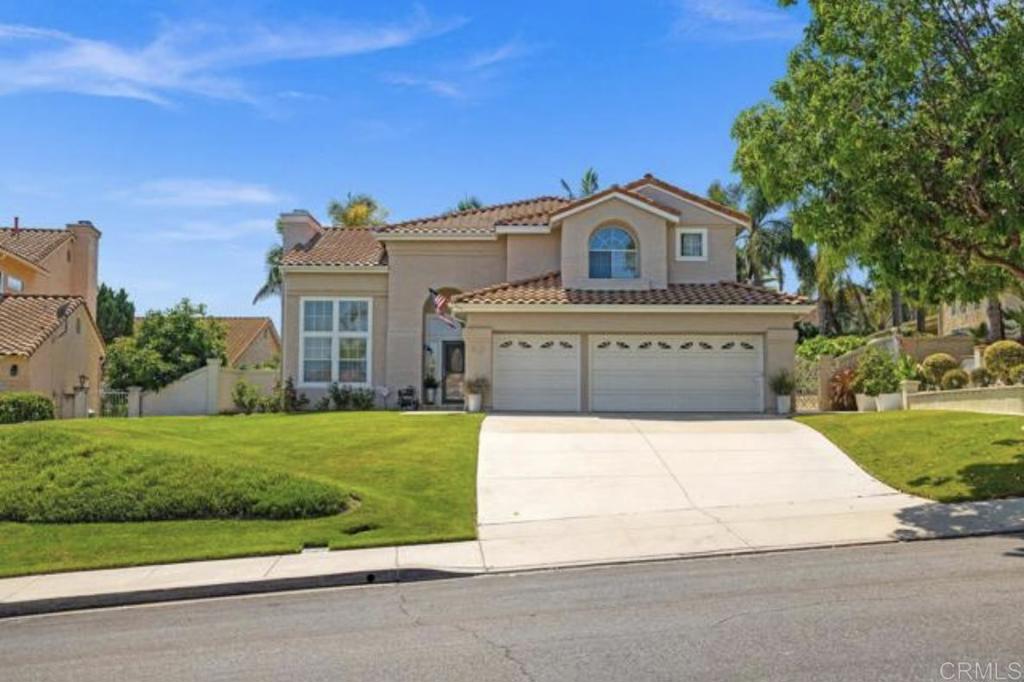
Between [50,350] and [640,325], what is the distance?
63.3 feet

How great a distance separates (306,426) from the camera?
19.7 meters

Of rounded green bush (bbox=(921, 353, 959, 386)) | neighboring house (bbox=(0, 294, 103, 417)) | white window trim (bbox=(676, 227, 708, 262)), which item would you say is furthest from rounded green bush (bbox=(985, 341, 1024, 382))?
neighboring house (bbox=(0, 294, 103, 417))

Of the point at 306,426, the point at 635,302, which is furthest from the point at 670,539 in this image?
the point at 635,302

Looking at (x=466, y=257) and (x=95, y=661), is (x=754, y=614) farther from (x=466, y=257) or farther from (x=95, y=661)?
(x=466, y=257)

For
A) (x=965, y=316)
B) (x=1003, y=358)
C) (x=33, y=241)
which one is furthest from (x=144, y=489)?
(x=965, y=316)

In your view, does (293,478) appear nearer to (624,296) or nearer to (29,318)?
(624,296)

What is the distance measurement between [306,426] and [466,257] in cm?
989

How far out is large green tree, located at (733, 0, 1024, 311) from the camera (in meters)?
11.8

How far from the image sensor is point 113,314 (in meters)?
48.3

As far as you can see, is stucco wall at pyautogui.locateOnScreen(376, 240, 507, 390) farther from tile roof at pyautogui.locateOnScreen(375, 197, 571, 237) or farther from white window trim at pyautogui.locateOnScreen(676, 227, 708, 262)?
white window trim at pyautogui.locateOnScreen(676, 227, 708, 262)

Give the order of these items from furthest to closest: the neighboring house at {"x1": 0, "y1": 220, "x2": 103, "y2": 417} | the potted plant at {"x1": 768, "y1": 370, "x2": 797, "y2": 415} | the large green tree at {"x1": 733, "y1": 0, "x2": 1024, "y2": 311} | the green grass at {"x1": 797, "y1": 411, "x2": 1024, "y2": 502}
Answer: the neighboring house at {"x1": 0, "y1": 220, "x2": 103, "y2": 417}, the potted plant at {"x1": 768, "y1": 370, "x2": 797, "y2": 415}, the green grass at {"x1": 797, "y1": 411, "x2": 1024, "y2": 502}, the large green tree at {"x1": 733, "y1": 0, "x2": 1024, "y2": 311}

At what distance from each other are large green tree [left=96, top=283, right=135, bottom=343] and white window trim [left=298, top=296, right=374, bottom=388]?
2457 centimetres

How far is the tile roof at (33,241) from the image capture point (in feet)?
117

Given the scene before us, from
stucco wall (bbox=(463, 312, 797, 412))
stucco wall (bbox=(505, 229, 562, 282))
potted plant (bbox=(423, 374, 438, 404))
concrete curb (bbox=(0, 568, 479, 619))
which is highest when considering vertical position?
stucco wall (bbox=(505, 229, 562, 282))
